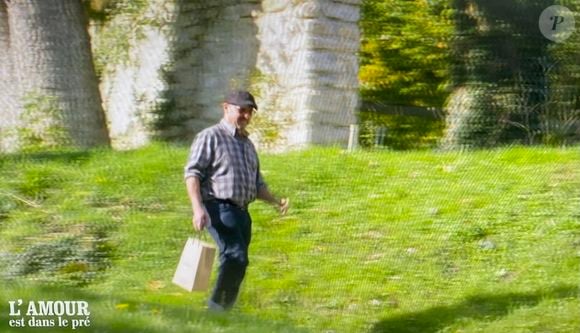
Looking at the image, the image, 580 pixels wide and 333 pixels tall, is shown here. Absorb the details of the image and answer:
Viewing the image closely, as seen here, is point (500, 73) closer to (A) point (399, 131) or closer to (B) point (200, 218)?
(A) point (399, 131)

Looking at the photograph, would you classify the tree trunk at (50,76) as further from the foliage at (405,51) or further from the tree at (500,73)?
the tree at (500,73)

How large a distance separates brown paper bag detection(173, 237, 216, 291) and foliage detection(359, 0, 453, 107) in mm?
4674

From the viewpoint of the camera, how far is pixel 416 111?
12.4m

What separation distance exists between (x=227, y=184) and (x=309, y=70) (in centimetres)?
402

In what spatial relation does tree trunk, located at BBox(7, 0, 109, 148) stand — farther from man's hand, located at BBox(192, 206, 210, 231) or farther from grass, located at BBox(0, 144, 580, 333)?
man's hand, located at BBox(192, 206, 210, 231)

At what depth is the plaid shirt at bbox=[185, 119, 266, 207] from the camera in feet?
24.8

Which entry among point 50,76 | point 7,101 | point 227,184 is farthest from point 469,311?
point 7,101

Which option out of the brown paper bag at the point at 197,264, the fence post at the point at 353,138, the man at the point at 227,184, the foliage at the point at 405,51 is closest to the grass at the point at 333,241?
the brown paper bag at the point at 197,264

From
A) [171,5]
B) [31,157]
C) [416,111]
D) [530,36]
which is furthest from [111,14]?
[530,36]

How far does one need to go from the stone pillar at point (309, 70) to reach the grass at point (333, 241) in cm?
51

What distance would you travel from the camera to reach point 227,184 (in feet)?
24.8

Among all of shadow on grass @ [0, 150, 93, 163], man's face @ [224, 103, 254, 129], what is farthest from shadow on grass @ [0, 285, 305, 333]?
shadow on grass @ [0, 150, 93, 163]

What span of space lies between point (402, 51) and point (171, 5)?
7.58 feet

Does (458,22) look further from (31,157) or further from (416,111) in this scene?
(31,157)
